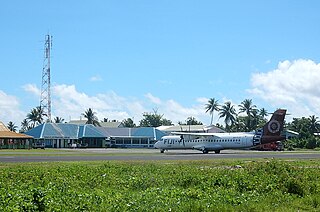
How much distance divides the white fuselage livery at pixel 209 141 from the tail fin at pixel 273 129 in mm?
2064

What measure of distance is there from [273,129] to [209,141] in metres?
9.63

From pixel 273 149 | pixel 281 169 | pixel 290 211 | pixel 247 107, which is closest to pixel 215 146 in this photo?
pixel 273 149

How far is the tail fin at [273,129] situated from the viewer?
73125mm

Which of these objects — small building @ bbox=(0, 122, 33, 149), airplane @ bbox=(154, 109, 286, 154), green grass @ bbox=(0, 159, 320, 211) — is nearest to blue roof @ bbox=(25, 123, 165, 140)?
small building @ bbox=(0, 122, 33, 149)

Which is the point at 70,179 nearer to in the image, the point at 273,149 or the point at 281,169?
the point at 281,169

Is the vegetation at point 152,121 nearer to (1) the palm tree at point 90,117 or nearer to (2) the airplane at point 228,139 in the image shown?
(1) the palm tree at point 90,117

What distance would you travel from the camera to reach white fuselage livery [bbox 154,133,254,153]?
72.7m

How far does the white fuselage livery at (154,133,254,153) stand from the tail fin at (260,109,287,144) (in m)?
2.06

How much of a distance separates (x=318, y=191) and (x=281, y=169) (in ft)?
11.0

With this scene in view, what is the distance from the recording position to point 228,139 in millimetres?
72812

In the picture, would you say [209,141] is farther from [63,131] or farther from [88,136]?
[63,131]

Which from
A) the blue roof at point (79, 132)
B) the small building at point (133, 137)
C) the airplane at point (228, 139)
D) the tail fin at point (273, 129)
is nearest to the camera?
the airplane at point (228, 139)

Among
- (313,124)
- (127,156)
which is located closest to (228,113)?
(313,124)

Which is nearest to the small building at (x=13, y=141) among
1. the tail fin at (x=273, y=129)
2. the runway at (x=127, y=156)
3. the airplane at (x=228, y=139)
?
the runway at (x=127, y=156)
